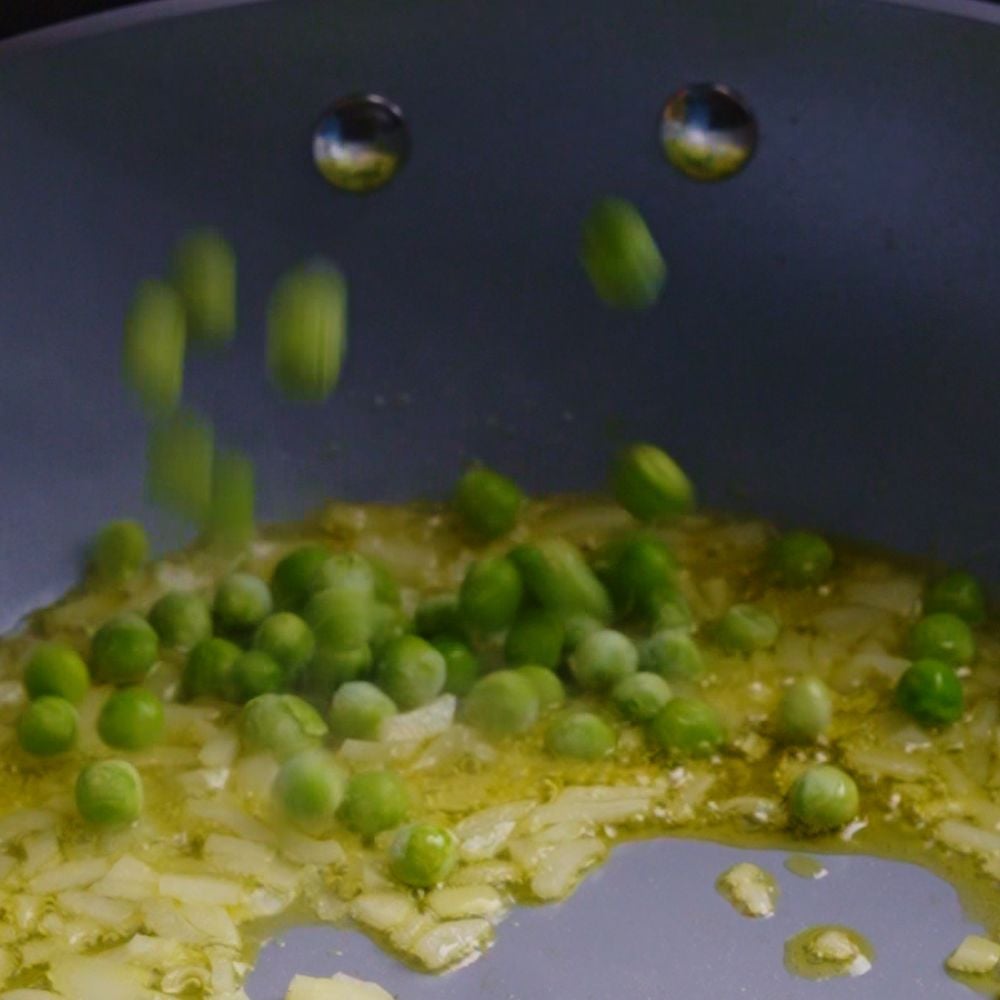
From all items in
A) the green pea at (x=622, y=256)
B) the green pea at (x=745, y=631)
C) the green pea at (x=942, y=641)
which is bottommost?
the green pea at (x=745, y=631)

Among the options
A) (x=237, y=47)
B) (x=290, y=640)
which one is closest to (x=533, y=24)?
(x=237, y=47)

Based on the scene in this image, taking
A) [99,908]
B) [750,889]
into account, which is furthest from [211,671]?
[750,889]

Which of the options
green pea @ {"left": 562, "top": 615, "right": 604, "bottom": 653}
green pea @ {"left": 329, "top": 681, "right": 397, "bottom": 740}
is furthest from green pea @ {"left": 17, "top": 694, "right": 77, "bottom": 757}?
green pea @ {"left": 562, "top": 615, "right": 604, "bottom": 653}

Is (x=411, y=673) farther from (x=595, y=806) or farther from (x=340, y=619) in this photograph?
(x=595, y=806)

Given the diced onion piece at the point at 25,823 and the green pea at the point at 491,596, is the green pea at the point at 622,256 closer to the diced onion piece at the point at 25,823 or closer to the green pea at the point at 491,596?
the green pea at the point at 491,596

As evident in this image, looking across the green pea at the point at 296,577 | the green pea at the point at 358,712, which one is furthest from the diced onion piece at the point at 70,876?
the green pea at the point at 296,577
